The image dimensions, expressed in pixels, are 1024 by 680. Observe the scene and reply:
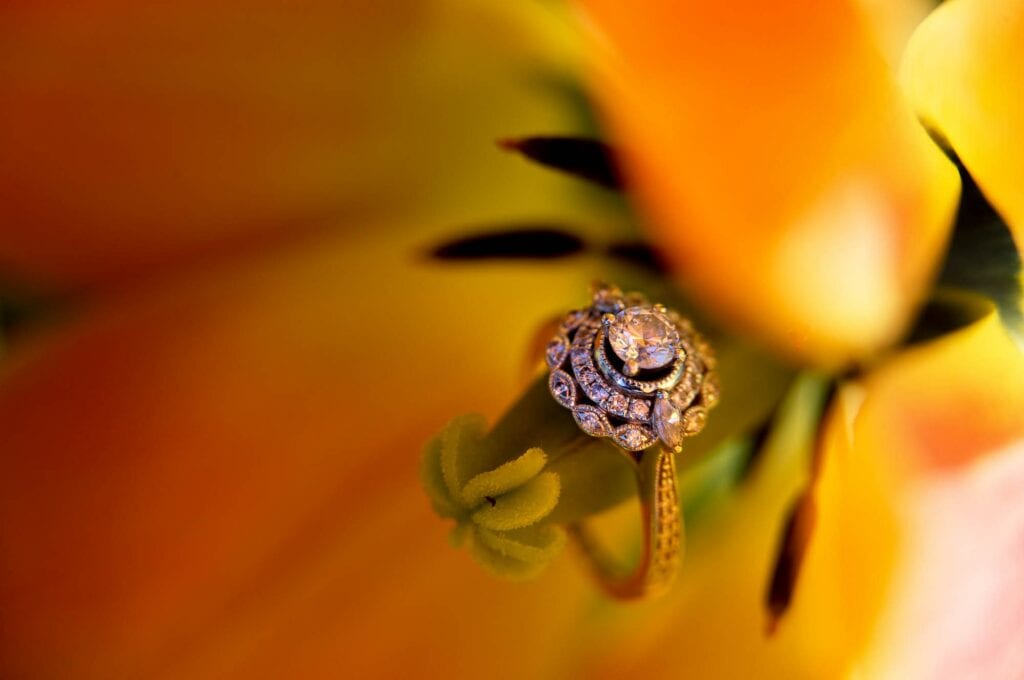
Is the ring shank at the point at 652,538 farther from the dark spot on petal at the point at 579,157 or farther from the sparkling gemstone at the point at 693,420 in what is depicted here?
the dark spot on petal at the point at 579,157

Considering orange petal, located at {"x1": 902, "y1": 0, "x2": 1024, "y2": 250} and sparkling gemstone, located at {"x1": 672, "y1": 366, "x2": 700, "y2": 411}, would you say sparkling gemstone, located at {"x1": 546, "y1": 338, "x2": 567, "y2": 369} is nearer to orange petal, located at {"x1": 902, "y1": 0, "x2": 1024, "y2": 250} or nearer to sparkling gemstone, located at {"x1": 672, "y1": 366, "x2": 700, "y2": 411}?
sparkling gemstone, located at {"x1": 672, "y1": 366, "x2": 700, "y2": 411}

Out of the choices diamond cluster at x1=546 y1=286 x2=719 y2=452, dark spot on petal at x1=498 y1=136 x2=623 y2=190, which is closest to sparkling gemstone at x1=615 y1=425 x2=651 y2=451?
diamond cluster at x1=546 y1=286 x2=719 y2=452

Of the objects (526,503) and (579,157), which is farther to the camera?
(579,157)

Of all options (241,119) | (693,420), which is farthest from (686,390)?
(241,119)

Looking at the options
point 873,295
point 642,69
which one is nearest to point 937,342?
point 873,295

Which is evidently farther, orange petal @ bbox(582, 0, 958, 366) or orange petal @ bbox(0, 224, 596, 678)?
orange petal @ bbox(0, 224, 596, 678)

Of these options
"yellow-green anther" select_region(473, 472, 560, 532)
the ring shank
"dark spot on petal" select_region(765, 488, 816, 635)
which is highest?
"yellow-green anther" select_region(473, 472, 560, 532)

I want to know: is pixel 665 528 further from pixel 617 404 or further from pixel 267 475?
pixel 267 475
